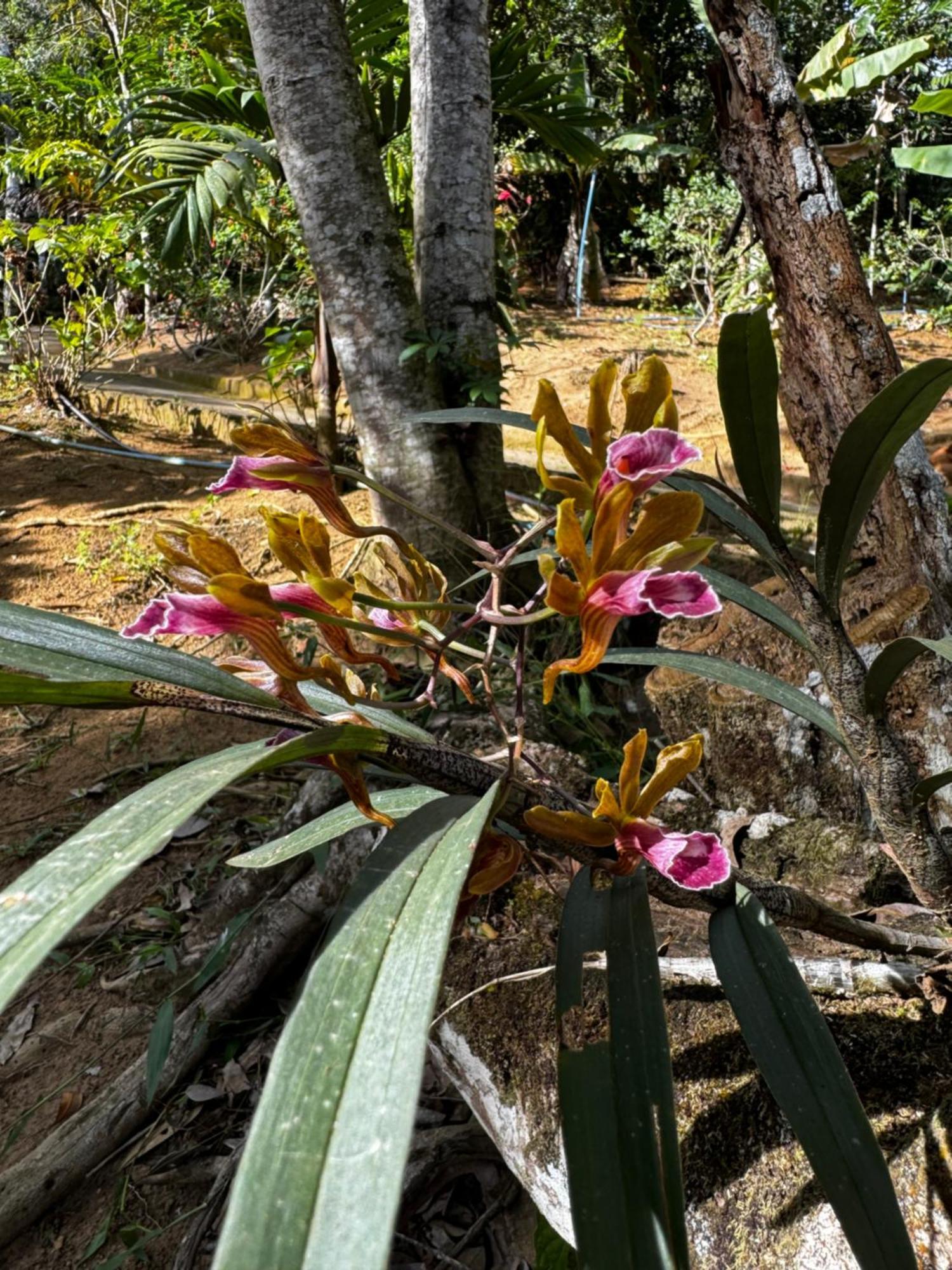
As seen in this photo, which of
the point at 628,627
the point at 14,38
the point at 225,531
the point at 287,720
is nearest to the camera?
the point at 287,720

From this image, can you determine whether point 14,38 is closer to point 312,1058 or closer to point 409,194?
point 409,194

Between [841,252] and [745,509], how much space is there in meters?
0.79

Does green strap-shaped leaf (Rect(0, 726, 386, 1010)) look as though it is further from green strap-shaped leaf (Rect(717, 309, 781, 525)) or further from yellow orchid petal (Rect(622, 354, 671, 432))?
green strap-shaped leaf (Rect(717, 309, 781, 525))

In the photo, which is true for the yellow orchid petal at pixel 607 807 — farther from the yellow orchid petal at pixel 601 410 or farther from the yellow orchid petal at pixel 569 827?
the yellow orchid petal at pixel 601 410

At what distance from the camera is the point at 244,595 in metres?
0.39

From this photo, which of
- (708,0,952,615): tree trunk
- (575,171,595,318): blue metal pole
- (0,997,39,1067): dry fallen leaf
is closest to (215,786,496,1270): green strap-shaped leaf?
(708,0,952,615): tree trunk

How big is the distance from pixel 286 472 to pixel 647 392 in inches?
7.9

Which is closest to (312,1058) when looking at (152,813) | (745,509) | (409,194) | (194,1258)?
(152,813)

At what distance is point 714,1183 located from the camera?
2.18ft

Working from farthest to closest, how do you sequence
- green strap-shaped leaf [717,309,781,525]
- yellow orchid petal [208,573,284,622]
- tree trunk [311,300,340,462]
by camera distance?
tree trunk [311,300,340,462], green strap-shaped leaf [717,309,781,525], yellow orchid petal [208,573,284,622]

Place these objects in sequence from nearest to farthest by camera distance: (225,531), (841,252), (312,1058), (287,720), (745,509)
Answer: (312,1058) → (287,720) → (745,509) → (841,252) → (225,531)

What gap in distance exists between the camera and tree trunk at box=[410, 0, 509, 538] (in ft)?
6.79

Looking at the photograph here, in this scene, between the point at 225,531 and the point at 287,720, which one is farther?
the point at 225,531

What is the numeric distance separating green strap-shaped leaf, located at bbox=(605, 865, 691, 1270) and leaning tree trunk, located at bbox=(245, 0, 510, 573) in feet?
4.83
